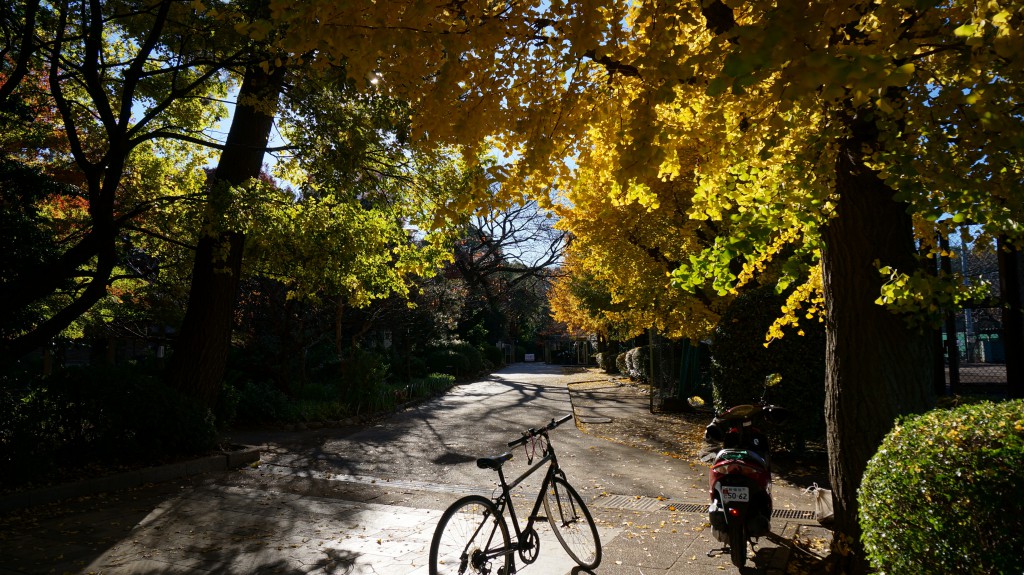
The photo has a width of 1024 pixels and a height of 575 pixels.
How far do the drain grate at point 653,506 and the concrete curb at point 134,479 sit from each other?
5.08m

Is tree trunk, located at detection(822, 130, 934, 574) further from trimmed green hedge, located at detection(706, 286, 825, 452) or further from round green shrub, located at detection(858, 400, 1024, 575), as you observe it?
trimmed green hedge, located at detection(706, 286, 825, 452)

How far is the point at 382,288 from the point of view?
10.8 meters

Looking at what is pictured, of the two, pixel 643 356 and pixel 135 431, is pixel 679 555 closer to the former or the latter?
pixel 135 431

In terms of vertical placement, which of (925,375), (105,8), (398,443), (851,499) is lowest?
(398,443)

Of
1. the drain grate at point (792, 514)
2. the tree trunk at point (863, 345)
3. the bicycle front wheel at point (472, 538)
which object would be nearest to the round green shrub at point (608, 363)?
the drain grate at point (792, 514)

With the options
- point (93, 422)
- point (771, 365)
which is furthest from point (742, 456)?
point (93, 422)

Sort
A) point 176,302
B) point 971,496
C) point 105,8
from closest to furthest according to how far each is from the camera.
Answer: point 971,496
point 105,8
point 176,302

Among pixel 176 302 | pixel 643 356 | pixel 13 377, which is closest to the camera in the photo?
pixel 13 377

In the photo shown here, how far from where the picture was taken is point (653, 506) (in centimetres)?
645

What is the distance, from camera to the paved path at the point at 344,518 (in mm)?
4586

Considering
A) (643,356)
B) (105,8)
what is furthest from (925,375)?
(643,356)

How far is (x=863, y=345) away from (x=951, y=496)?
1.63m

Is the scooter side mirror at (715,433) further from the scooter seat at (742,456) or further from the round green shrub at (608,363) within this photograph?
the round green shrub at (608,363)

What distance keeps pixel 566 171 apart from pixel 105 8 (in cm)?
651
